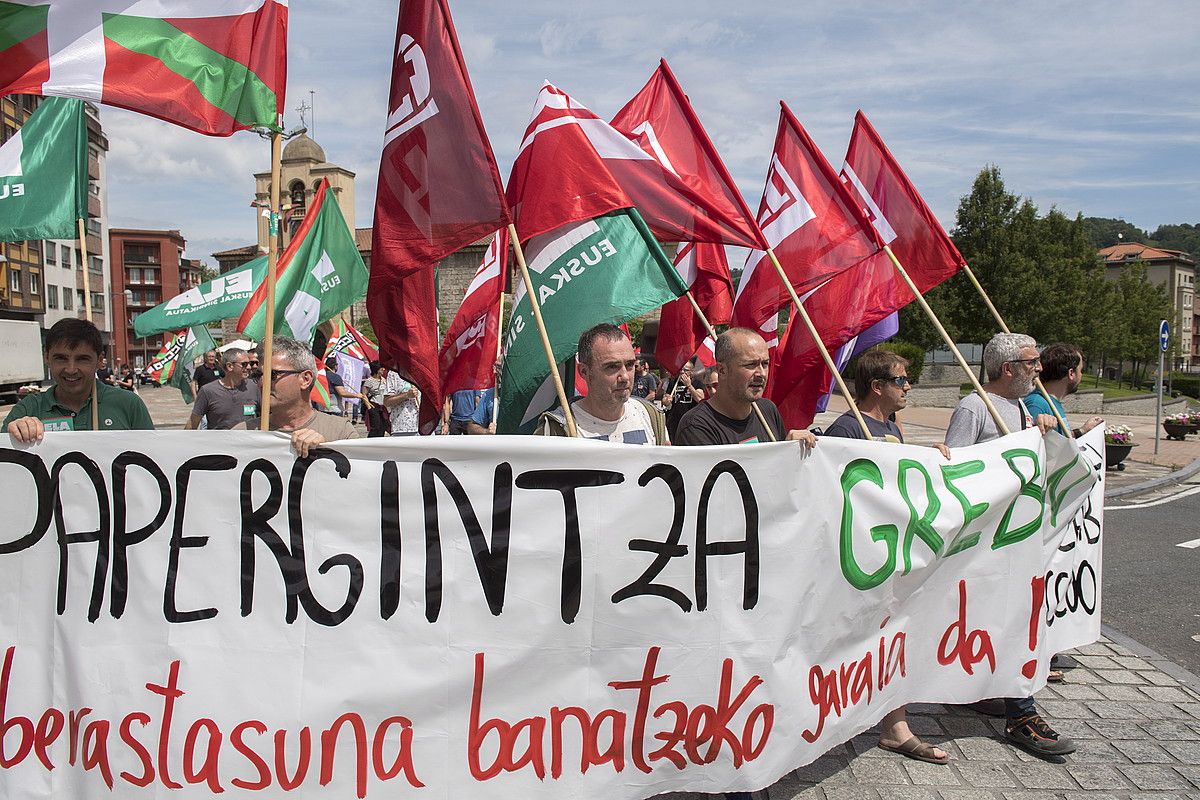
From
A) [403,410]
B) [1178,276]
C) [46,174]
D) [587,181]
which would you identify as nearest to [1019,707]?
[587,181]

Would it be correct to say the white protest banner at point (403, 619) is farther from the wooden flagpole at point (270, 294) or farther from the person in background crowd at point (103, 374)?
the person in background crowd at point (103, 374)

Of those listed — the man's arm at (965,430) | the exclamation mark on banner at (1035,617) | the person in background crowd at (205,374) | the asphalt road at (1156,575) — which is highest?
the man's arm at (965,430)

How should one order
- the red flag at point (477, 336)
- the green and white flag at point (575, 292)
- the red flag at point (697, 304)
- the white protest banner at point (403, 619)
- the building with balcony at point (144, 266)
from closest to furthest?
the white protest banner at point (403, 619), the green and white flag at point (575, 292), the red flag at point (477, 336), the red flag at point (697, 304), the building with balcony at point (144, 266)

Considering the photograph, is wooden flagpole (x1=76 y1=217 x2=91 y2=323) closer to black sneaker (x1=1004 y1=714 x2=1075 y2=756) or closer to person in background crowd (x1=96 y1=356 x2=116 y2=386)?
person in background crowd (x1=96 y1=356 x2=116 y2=386)

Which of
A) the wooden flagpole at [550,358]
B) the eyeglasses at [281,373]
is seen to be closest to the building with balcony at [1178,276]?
the wooden flagpole at [550,358]

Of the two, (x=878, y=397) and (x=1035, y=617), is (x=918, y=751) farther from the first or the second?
(x=878, y=397)

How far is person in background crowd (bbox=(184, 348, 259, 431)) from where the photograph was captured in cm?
752

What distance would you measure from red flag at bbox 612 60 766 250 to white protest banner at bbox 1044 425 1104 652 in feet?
6.51

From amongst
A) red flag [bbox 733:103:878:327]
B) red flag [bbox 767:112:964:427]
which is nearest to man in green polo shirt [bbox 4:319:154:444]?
red flag [bbox 733:103:878:327]

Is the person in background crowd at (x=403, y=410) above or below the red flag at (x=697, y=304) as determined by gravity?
below

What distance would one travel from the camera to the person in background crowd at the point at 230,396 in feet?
24.7

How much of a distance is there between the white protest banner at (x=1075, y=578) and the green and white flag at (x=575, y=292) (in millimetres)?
2181

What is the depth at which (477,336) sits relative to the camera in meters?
5.49

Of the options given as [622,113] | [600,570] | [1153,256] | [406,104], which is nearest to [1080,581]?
[600,570]
